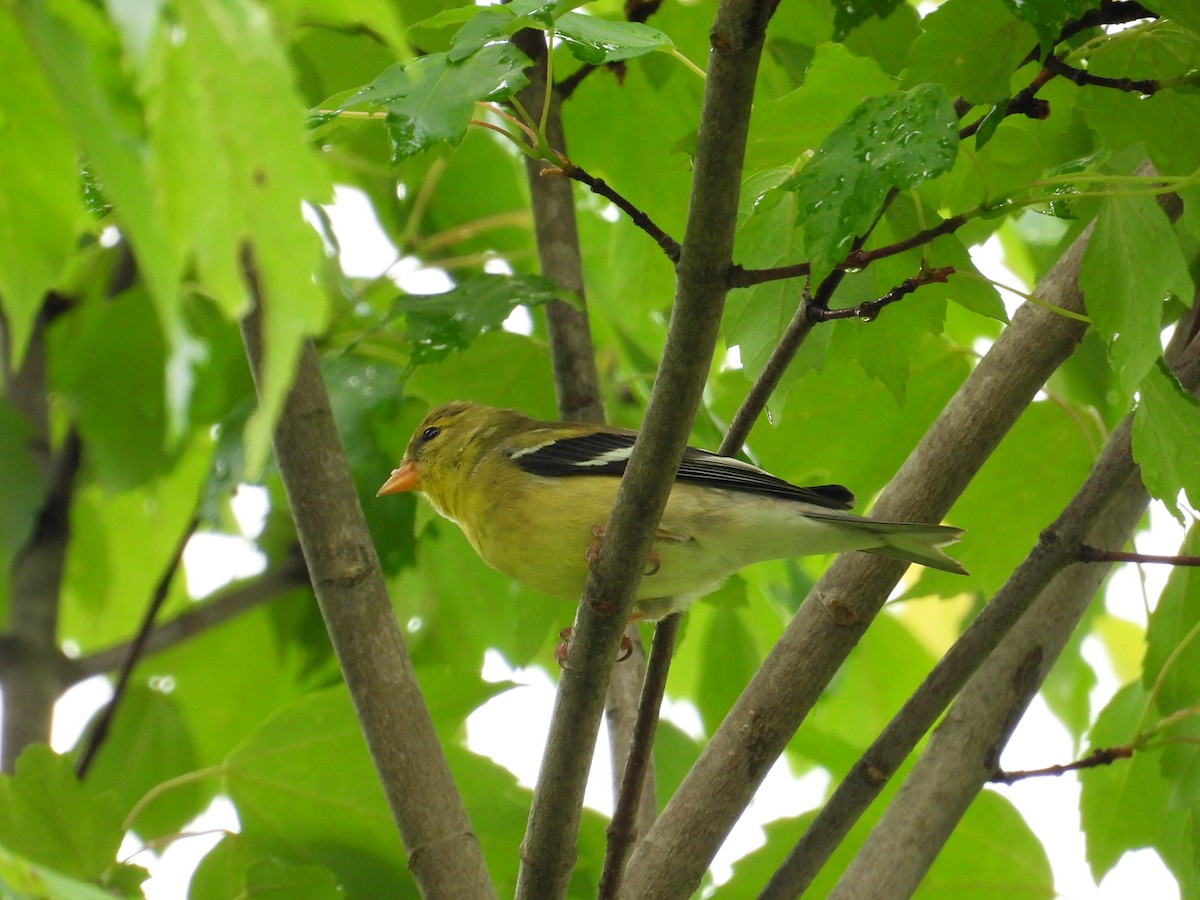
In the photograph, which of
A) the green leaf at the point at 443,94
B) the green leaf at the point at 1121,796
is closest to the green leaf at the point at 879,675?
the green leaf at the point at 1121,796

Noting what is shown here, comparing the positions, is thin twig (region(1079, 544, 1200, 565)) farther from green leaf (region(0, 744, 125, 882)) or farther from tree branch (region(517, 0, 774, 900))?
green leaf (region(0, 744, 125, 882))

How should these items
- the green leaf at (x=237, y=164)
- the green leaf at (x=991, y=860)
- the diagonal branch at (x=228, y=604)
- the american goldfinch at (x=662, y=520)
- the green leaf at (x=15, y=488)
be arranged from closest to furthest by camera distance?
the green leaf at (x=237, y=164) < the green leaf at (x=991, y=860) < the american goldfinch at (x=662, y=520) < the green leaf at (x=15, y=488) < the diagonal branch at (x=228, y=604)

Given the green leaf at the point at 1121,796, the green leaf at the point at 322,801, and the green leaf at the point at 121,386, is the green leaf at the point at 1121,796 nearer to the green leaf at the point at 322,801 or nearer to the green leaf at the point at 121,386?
the green leaf at the point at 322,801

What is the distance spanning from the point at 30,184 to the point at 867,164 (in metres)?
1.28

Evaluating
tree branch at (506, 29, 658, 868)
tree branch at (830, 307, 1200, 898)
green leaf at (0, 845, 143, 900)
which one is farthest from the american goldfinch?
green leaf at (0, 845, 143, 900)

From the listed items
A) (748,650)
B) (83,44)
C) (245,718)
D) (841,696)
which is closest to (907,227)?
(83,44)

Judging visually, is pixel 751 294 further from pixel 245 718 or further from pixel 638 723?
pixel 245 718

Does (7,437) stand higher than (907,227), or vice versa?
(7,437)

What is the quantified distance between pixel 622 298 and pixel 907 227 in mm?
2050

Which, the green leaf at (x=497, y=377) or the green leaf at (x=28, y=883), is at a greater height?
the green leaf at (x=497, y=377)

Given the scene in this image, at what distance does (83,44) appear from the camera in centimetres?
120

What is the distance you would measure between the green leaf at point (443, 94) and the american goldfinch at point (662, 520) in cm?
151

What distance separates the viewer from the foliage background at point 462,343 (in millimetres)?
1177

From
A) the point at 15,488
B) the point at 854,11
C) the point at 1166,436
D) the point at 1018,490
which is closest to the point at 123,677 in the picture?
the point at 15,488
